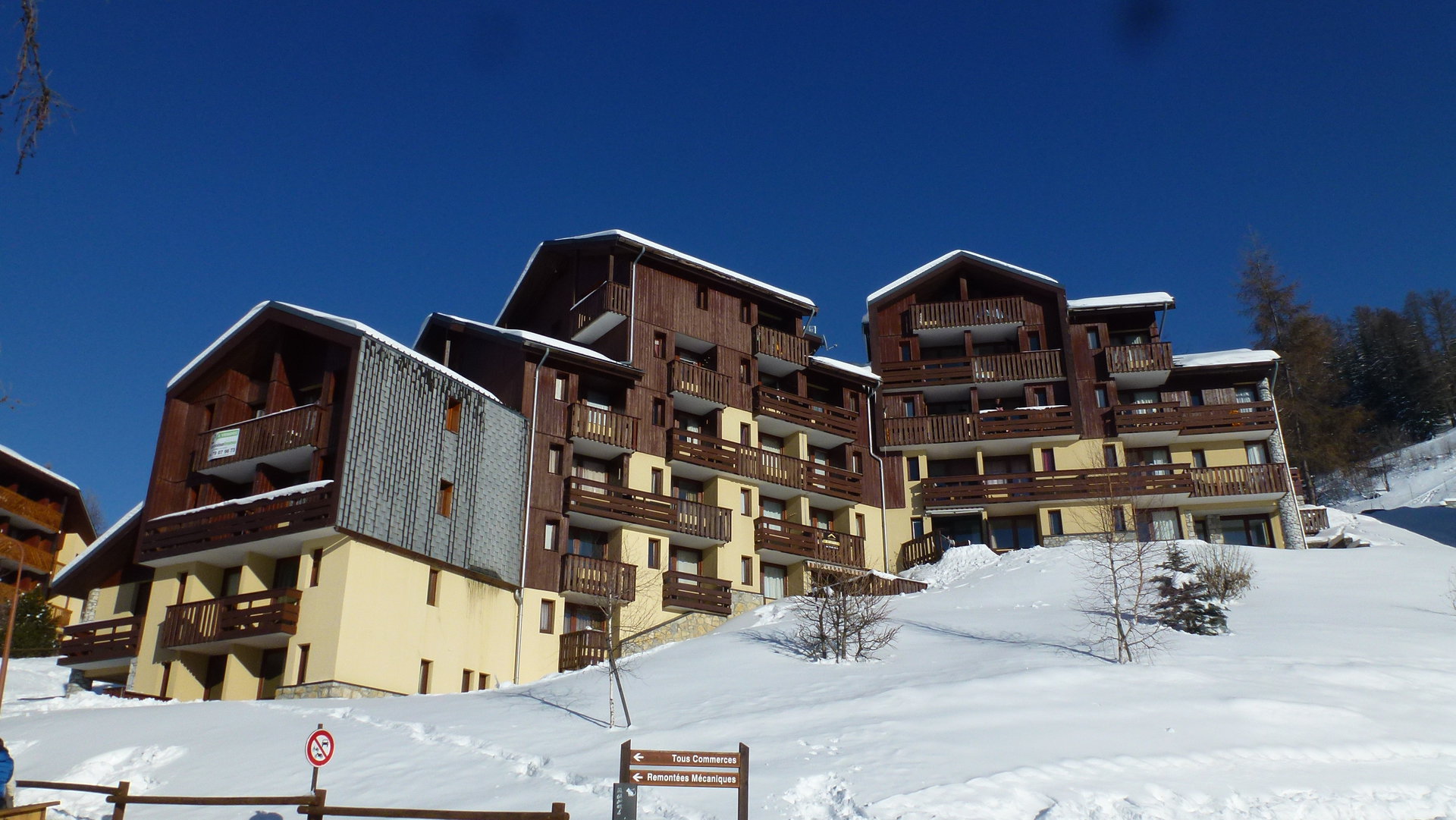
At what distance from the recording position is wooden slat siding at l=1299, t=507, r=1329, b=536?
44.9m

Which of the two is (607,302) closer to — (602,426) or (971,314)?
(602,426)

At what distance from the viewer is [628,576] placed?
3506cm

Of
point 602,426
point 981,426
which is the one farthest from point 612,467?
point 981,426

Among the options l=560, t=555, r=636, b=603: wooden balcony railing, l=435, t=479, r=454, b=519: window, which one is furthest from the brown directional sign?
l=560, t=555, r=636, b=603: wooden balcony railing

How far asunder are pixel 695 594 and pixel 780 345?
1128cm

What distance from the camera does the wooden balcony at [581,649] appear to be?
109 feet

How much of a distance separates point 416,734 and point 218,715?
5.75 meters

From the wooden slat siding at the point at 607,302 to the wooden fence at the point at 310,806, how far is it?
2384 cm

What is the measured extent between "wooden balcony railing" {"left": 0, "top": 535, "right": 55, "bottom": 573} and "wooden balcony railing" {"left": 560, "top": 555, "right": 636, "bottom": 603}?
2560cm

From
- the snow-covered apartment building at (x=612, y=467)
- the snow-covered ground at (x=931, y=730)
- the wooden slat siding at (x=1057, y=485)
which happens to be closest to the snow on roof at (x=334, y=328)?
the snow-covered apartment building at (x=612, y=467)

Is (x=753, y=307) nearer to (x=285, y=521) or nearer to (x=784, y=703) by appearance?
(x=285, y=521)

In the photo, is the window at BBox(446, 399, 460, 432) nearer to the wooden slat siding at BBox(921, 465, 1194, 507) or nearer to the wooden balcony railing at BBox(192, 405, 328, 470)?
the wooden balcony railing at BBox(192, 405, 328, 470)

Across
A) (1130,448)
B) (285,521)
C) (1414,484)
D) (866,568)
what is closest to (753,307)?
(866,568)

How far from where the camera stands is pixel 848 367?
45.0 metres
